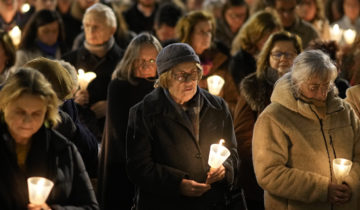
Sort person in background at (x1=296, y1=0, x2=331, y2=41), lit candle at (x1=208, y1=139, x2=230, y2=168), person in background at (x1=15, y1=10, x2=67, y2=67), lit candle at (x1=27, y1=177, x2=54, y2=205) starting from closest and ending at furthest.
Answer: lit candle at (x1=27, y1=177, x2=54, y2=205), lit candle at (x1=208, y1=139, x2=230, y2=168), person in background at (x1=15, y1=10, x2=67, y2=67), person in background at (x1=296, y1=0, x2=331, y2=41)

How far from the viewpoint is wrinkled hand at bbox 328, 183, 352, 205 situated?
474 cm

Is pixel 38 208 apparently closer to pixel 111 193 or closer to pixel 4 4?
pixel 111 193

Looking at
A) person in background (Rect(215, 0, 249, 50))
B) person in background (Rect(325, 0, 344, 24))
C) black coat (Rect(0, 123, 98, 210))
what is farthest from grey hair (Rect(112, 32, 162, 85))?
person in background (Rect(325, 0, 344, 24))

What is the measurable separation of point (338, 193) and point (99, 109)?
2.82 m

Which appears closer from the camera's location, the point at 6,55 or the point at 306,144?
the point at 306,144

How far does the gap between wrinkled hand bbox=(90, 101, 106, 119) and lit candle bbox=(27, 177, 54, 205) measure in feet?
10.4

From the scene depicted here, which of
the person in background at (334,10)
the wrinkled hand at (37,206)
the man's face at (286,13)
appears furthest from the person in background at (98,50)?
the person in background at (334,10)

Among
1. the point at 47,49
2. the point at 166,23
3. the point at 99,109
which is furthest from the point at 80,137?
the point at 166,23

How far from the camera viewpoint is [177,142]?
4.77 metres

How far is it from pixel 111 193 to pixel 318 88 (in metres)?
1.95

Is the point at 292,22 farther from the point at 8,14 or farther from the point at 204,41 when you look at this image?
the point at 8,14

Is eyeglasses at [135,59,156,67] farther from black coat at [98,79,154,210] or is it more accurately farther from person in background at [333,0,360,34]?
person in background at [333,0,360,34]

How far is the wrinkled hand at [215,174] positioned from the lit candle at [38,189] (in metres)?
1.23

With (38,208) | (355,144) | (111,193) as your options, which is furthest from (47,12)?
(38,208)
